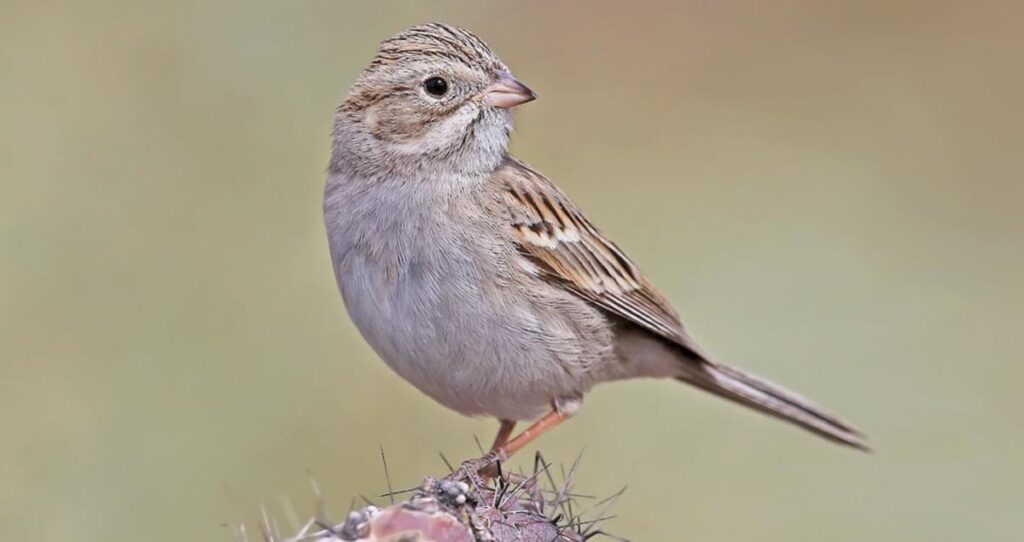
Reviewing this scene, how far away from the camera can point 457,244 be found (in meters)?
5.02

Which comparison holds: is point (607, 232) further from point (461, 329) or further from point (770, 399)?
point (461, 329)

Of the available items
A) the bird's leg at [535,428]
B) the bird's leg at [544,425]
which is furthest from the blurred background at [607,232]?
the bird's leg at [544,425]

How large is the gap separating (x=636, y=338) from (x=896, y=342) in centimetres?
415

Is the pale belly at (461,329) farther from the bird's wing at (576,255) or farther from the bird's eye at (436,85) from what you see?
the bird's eye at (436,85)

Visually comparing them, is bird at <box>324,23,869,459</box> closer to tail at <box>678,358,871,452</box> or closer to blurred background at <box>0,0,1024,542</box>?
tail at <box>678,358,871,452</box>

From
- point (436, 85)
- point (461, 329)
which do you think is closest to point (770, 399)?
point (461, 329)

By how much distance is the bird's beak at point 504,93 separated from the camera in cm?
508

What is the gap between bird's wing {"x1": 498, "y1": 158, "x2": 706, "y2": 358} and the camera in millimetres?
5309

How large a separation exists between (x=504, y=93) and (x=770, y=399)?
1.79 m

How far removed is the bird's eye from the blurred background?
259cm

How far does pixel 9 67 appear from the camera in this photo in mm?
9414

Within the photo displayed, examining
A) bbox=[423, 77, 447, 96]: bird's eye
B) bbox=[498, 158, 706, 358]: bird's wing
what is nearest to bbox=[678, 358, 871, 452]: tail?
bbox=[498, 158, 706, 358]: bird's wing

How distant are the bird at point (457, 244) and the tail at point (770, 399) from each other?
712 millimetres

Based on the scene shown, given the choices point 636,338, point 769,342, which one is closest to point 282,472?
point 636,338
